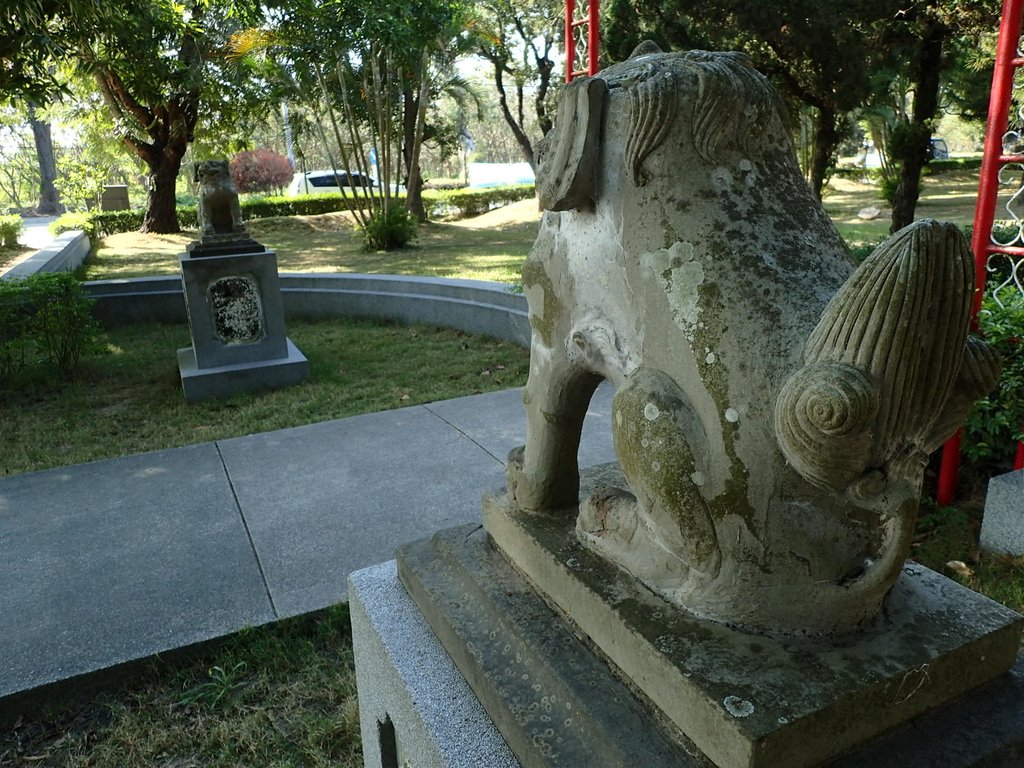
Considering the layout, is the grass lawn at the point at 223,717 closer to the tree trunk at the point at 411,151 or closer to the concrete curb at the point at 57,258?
the concrete curb at the point at 57,258

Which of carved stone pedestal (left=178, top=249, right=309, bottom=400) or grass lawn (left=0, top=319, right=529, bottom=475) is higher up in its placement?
carved stone pedestal (left=178, top=249, right=309, bottom=400)

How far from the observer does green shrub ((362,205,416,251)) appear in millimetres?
12562

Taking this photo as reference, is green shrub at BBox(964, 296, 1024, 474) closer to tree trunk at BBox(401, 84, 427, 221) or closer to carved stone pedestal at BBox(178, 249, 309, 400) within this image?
carved stone pedestal at BBox(178, 249, 309, 400)

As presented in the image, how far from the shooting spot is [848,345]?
90 cm

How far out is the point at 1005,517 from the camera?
108 inches

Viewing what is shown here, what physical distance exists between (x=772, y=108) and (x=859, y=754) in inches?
36.4

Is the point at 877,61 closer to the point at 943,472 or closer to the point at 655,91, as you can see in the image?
the point at 943,472

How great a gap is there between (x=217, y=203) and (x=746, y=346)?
217 inches

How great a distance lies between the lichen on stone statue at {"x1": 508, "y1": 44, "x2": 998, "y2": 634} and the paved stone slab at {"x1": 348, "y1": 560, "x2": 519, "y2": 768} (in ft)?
1.33

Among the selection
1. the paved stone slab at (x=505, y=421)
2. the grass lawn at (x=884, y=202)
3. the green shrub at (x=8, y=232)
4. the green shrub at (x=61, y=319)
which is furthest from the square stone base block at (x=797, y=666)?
the green shrub at (x=8, y=232)

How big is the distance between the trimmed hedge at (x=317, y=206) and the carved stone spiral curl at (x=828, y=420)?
1905 cm

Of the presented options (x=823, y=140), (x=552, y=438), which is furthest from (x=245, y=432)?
(x=823, y=140)

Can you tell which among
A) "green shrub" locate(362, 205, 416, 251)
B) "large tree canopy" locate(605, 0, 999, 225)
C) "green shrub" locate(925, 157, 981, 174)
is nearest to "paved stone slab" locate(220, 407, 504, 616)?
"green shrub" locate(362, 205, 416, 251)

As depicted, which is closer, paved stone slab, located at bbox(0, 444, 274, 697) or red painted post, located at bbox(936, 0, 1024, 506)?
paved stone slab, located at bbox(0, 444, 274, 697)
